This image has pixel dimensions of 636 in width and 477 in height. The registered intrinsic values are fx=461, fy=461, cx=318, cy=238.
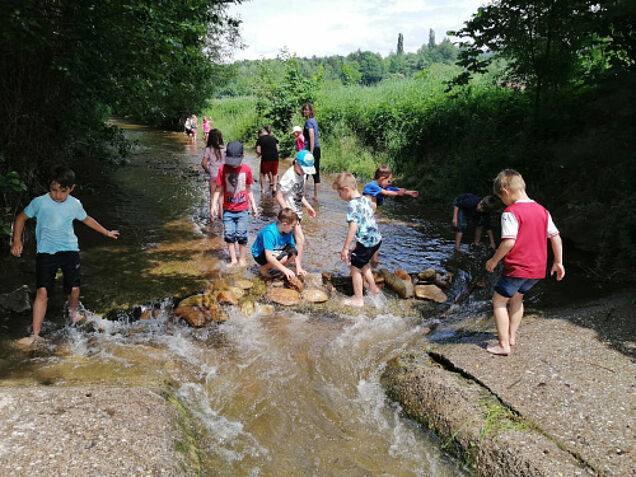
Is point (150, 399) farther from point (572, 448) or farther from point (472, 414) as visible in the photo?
point (572, 448)

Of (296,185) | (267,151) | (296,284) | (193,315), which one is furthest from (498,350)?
(267,151)

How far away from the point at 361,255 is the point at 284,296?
1.19 metres

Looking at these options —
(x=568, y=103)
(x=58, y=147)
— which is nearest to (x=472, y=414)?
(x=58, y=147)

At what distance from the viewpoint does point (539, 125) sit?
9.74m

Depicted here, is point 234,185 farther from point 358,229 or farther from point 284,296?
point 358,229

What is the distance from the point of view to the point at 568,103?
372 inches

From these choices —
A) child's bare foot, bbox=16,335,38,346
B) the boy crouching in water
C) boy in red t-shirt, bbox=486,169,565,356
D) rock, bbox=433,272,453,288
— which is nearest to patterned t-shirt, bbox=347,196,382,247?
the boy crouching in water

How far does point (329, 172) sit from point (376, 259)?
356 inches

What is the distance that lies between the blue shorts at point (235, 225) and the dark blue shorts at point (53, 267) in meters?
2.18

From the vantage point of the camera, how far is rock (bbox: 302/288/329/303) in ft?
19.9

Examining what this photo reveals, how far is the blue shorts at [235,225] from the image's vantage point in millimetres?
6668

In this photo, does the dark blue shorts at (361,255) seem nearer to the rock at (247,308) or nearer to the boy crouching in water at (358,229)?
the boy crouching in water at (358,229)

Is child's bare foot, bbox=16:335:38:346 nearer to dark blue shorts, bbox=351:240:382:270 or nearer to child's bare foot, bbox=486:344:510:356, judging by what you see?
dark blue shorts, bbox=351:240:382:270

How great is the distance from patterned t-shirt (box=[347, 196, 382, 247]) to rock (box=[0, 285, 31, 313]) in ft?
12.8
